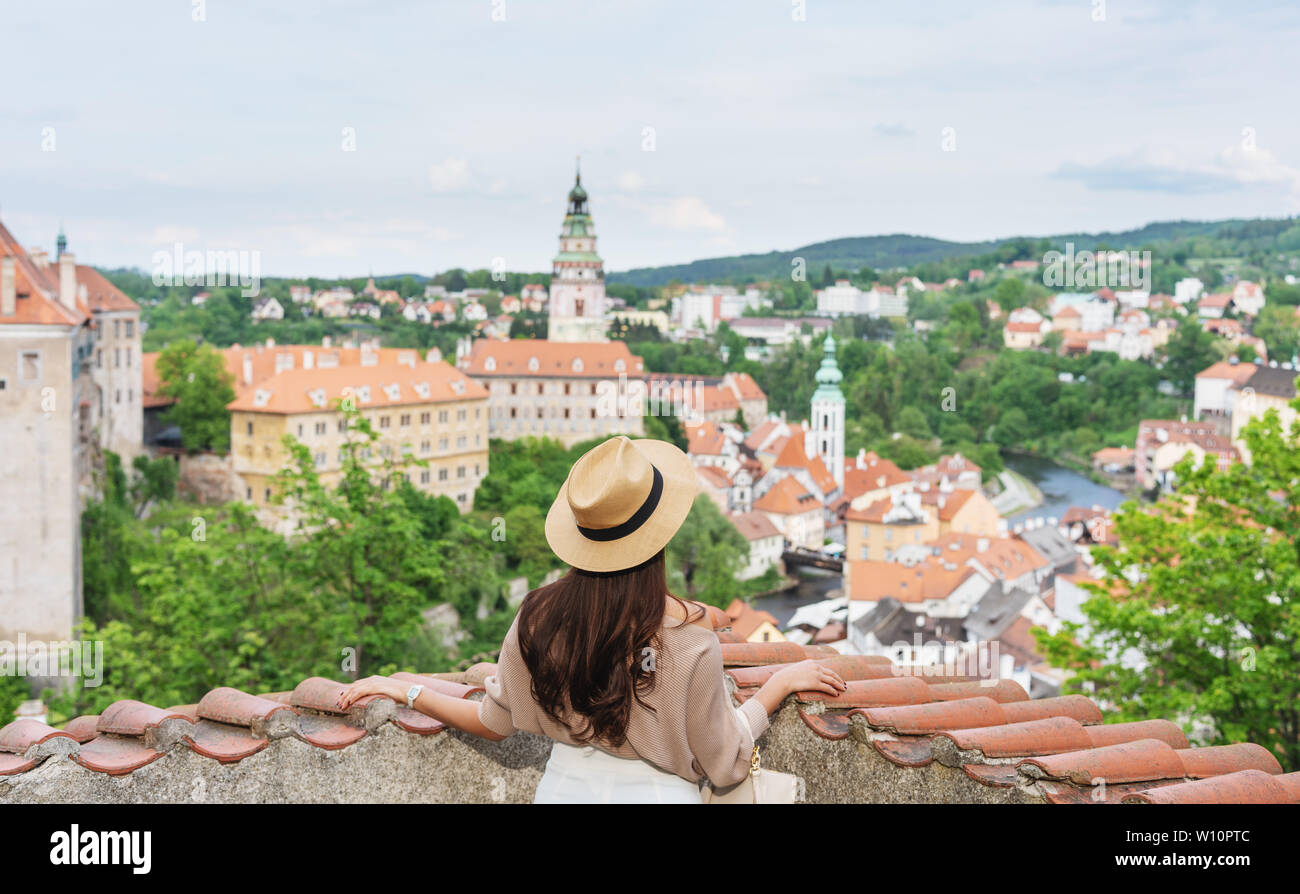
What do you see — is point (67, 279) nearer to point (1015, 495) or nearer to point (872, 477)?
point (872, 477)

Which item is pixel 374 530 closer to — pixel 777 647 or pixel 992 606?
pixel 777 647

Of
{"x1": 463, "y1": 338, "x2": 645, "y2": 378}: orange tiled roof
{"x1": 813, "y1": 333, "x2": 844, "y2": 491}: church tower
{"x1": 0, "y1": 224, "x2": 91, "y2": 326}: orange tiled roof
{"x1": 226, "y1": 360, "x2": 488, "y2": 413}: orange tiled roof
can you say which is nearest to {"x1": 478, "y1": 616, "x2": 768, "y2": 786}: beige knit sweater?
{"x1": 0, "y1": 224, "x2": 91, "y2": 326}: orange tiled roof

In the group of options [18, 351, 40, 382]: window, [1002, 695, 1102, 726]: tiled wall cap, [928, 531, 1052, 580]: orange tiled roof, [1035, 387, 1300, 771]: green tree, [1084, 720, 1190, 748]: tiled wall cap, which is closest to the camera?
[1084, 720, 1190, 748]: tiled wall cap

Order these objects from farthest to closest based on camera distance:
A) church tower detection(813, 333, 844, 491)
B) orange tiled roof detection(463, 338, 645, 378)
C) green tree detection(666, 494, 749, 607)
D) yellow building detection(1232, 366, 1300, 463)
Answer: church tower detection(813, 333, 844, 491) → yellow building detection(1232, 366, 1300, 463) → orange tiled roof detection(463, 338, 645, 378) → green tree detection(666, 494, 749, 607)

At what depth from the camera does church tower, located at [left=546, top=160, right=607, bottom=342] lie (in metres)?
50.4

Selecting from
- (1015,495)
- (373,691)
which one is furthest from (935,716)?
(1015,495)

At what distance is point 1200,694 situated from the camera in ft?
23.9

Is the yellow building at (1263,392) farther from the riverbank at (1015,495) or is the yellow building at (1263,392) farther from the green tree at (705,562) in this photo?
the green tree at (705,562)

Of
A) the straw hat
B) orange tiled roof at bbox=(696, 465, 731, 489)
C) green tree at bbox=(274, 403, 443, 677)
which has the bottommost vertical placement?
orange tiled roof at bbox=(696, 465, 731, 489)

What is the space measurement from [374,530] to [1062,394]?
57.0 metres

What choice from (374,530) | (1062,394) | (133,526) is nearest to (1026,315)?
(1062,394)

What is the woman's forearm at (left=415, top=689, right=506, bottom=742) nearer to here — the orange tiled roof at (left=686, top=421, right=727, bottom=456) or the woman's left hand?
the woman's left hand

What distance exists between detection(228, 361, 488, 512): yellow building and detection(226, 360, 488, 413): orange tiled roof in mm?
24

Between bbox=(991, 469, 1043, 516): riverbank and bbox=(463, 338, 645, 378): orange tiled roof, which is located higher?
bbox=(463, 338, 645, 378): orange tiled roof
